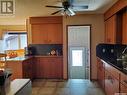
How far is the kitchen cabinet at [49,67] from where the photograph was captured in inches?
285

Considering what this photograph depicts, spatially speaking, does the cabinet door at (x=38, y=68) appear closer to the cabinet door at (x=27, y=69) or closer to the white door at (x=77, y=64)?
the cabinet door at (x=27, y=69)

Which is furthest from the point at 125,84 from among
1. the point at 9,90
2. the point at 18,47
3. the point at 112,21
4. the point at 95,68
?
the point at 18,47

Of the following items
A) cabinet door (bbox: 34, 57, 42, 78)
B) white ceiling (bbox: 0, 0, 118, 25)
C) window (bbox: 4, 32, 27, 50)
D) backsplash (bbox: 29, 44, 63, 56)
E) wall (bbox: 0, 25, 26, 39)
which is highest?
white ceiling (bbox: 0, 0, 118, 25)

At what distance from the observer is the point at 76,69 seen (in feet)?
26.6

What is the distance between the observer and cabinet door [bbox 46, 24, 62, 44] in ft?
24.4

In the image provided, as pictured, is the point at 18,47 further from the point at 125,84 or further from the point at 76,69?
the point at 125,84

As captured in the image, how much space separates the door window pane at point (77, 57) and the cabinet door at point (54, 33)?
905 millimetres

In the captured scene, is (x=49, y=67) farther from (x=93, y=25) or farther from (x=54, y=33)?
(x=93, y=25)

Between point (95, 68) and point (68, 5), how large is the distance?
10.5ft

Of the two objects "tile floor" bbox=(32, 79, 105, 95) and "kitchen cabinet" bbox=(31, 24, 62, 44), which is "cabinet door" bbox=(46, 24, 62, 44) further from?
"tile floor" bbox=(32, 79, 105, 95)

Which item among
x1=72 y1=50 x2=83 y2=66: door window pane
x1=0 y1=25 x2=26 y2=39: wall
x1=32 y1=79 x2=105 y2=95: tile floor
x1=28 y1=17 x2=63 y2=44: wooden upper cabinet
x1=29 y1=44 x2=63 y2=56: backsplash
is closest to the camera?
x1=32 y1=79 x2=105 y2=95: tile floor

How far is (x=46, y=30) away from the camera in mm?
7480

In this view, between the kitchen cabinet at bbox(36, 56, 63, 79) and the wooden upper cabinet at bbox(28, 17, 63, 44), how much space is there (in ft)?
2.28

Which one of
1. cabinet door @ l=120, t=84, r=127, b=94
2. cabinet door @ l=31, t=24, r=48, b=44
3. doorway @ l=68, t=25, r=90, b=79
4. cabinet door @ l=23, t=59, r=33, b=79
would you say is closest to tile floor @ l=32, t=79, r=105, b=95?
cabinet door @ l=23, t=59, r=33, b=79
